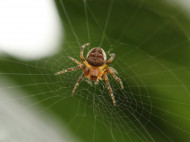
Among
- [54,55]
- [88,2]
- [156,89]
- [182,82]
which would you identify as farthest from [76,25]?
[182,82]

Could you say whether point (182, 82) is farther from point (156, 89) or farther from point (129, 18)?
point (129, 18)

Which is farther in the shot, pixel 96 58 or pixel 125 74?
pixel 96 58

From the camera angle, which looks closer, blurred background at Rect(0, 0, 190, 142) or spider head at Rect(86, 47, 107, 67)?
blurred background at Rect(0, 0, 190, 142)

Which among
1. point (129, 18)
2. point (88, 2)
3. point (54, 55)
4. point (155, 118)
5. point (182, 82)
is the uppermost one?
point (88, 2)

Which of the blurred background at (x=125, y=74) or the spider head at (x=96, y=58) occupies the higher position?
the spider head at (x=96, y=58)

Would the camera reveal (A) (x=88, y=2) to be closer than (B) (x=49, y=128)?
No

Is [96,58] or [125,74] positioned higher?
[96,58]

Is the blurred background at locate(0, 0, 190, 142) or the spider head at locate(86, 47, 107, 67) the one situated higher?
the spider head at locate(86, 47, 107, 67)

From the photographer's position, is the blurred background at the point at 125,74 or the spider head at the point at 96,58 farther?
the spider head at the point at 96,58
